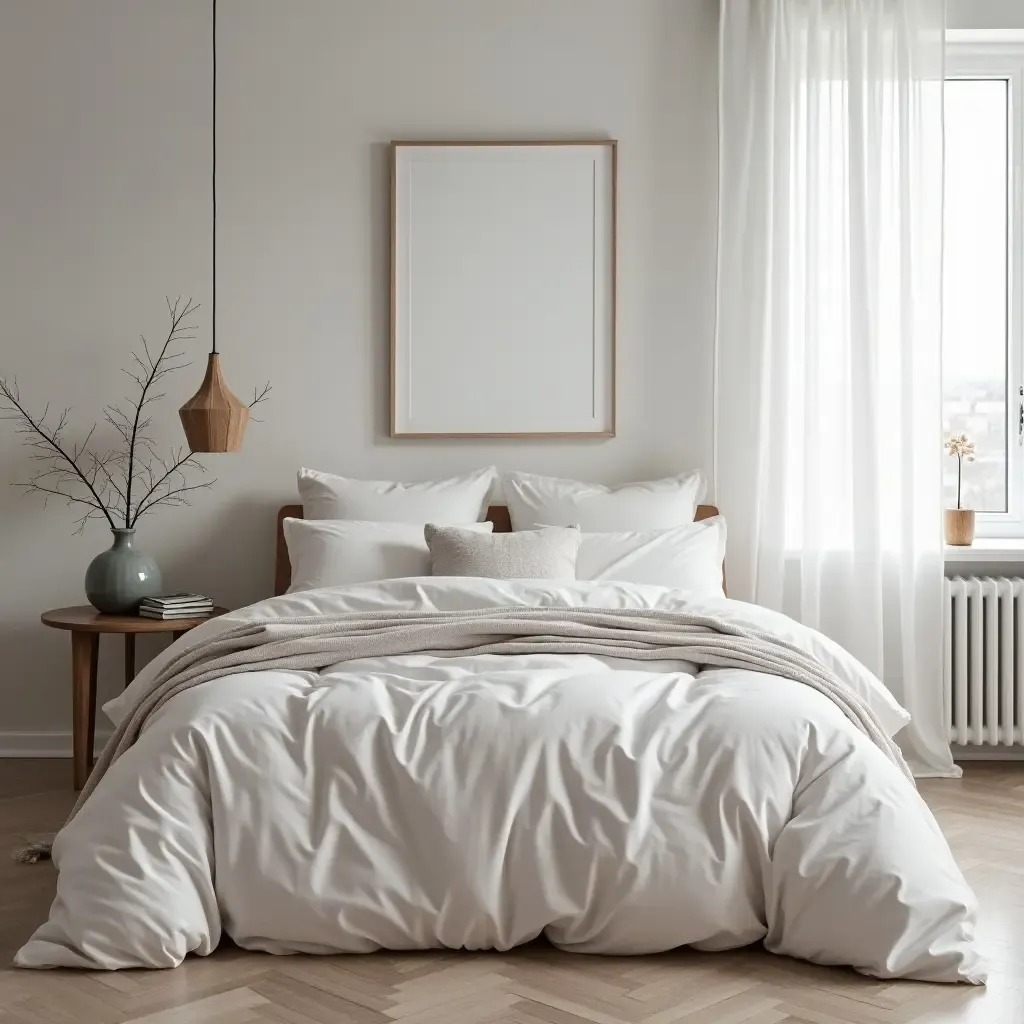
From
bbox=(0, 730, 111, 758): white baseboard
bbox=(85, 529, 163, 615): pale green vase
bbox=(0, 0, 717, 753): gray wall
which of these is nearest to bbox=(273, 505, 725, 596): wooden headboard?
bbox=(0, 0, 717, 753): gray wall

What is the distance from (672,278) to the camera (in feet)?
15.1

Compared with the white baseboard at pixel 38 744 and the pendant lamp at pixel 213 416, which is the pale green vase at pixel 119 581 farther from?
the white baseboard at pixel 38 744

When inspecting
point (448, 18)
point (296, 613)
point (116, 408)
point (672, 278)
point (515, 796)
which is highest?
point (448, 18)

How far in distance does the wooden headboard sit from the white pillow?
1.00 ft

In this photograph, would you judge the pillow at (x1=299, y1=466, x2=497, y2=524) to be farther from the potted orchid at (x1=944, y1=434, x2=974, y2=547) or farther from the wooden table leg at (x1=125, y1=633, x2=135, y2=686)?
the potted orchid at (x1=944, y1=434, x2=974, y2=547)

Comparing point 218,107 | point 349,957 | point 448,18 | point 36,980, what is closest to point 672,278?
point 448,18

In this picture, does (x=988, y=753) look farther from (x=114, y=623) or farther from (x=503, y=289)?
(x=114, y=623)

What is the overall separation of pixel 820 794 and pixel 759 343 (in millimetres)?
2283

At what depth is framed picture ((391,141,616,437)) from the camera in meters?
4.55

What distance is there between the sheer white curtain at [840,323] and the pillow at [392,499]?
0.93 m

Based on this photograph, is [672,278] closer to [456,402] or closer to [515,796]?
[456,402]

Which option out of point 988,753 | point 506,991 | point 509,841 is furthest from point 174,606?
point 988,753

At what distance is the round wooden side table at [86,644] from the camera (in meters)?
4.03

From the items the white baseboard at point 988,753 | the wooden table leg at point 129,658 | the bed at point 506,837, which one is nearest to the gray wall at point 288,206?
the wooden table leg at point 129,658
